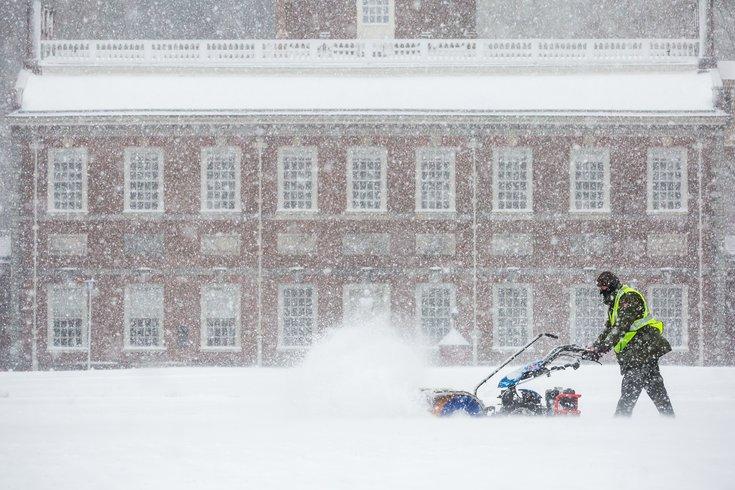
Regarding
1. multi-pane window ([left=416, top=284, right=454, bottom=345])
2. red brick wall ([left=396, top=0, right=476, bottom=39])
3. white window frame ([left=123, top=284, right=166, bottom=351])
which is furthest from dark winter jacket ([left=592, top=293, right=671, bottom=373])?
red brick wall ([left=396, top=0, right=476, bottom=39])

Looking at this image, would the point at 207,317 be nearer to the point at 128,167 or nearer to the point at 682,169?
the point at 128,167

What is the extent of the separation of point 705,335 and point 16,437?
21.5 m

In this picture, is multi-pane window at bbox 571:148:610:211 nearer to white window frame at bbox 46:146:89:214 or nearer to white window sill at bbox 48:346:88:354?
white window frame at bbox 46:146:89:214

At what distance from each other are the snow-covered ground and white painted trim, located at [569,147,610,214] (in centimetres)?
1137

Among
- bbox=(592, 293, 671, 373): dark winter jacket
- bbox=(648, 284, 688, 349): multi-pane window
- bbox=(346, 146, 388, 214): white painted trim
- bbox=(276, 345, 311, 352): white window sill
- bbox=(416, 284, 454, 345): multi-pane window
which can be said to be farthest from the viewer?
bbox=(346, 146, 388, 214): white painted trim

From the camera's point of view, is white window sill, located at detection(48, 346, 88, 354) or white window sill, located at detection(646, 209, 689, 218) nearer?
white window sill, located at detection(48, 346, 88, 354)

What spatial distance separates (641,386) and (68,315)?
19.6 meters

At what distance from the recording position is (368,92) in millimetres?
28453

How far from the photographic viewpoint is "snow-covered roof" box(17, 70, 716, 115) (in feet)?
92.0

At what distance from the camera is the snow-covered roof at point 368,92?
2803cm

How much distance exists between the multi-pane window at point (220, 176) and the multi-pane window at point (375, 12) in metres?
6.48

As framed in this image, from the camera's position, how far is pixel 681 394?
16.0 metres

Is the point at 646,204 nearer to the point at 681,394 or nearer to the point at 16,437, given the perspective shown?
the point at 681,394

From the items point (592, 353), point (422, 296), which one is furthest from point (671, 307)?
point (592, 353)
